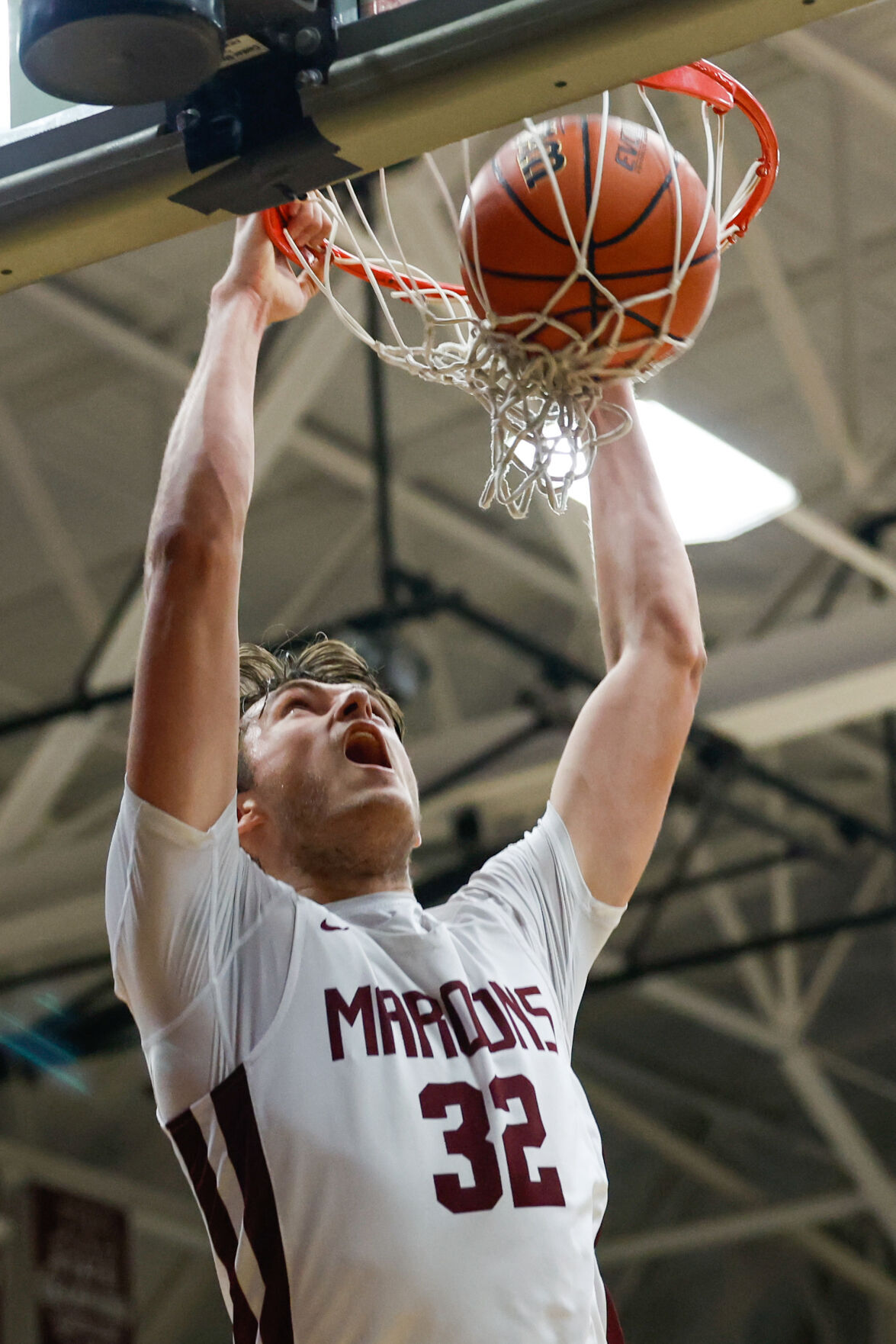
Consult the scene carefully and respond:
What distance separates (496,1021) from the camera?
219 cm

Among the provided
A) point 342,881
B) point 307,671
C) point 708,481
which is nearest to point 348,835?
point 342,881

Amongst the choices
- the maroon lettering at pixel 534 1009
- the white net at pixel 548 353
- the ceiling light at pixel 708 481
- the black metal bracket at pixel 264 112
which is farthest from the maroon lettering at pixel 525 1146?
the ceiling light at pixel 708 481

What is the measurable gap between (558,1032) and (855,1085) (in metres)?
10.3

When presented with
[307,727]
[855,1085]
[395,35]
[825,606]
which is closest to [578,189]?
[395,35]

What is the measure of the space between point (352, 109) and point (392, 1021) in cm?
111

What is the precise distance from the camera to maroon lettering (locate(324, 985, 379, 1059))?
2.10m

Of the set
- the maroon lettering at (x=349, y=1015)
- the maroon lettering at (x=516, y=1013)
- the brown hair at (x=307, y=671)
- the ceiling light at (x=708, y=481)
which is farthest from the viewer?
the ceiling light at (x=708, y=481)

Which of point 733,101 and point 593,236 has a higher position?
point 733,101

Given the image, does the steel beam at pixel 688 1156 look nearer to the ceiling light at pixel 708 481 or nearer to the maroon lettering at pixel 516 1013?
the ceiling light at pixel 708 481

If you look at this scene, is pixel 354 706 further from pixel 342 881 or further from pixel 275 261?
pixel 275 261

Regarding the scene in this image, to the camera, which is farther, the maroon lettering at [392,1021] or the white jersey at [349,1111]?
the maroon lettering at [392,1021]

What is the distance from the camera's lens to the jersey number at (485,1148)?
2.02 metres

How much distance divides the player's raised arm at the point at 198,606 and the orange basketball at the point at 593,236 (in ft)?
1.35

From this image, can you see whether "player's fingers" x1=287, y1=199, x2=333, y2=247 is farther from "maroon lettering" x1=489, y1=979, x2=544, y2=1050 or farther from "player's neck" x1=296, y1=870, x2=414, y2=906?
"maroon lettering" x1=489, y1=979, x2=544, y2=1050
